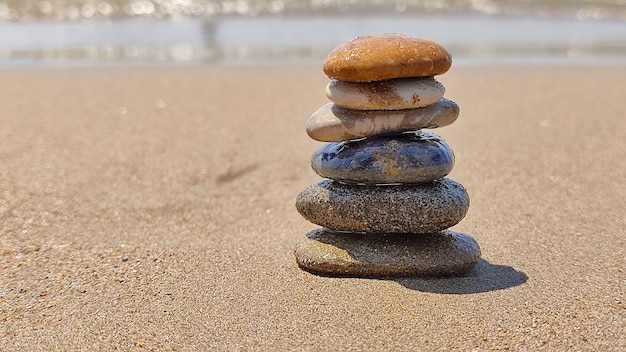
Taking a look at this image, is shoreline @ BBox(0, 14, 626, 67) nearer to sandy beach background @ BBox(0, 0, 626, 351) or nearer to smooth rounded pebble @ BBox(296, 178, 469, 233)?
sandy beach background @ BBox(0, 0, 626, 351)

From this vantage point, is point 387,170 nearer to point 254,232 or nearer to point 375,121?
point 375,121

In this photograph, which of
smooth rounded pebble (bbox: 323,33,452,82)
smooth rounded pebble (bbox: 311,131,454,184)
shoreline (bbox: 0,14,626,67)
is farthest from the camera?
shoreline (bbox: 0,14,626,67)

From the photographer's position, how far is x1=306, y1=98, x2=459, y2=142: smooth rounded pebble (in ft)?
12.2

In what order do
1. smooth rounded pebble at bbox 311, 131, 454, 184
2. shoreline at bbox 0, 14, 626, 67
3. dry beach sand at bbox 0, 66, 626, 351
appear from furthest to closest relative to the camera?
shoreline at bbox 0, 14, 626, 67
smooth rounded pebble at bbox 311, 131, 454, 184
dry beach sand at bbox 0, 66, 626, 351

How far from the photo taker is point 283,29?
50.6 feet

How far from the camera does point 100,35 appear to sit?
14.5 m

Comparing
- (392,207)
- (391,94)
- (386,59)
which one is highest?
(386,59)

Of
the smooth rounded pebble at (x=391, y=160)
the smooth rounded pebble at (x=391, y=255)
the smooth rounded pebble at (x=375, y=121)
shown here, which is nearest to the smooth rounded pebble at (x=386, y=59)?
the smooth rounded pebble at (x=375, y=121)

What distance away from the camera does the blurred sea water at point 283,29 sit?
1187 cm

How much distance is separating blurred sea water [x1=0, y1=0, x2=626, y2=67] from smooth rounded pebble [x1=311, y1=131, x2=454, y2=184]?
7631 mm

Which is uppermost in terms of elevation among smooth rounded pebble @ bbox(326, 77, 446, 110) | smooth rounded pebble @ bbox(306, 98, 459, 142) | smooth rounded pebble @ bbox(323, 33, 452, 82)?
smooth rounded pebble @ bbox(323, 33, 452, 82)

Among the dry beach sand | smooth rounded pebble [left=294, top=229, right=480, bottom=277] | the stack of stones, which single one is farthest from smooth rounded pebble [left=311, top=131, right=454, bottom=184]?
the dry beach sand

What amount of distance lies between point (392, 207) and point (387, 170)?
0.19 m

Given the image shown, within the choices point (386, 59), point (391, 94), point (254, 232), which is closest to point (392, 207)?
point (391, 94)
